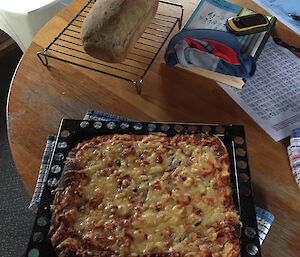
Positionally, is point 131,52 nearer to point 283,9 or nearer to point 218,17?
point 218,17

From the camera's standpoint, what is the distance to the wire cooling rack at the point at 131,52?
1087 millimetres

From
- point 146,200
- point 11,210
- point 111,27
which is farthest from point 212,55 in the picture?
point 11,210

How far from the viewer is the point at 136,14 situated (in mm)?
971

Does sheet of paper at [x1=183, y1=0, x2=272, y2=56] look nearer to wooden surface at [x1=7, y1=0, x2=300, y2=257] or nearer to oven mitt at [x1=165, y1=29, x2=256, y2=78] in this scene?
oven mitt at [x1=165, y1=29, x2=256, y2=78]

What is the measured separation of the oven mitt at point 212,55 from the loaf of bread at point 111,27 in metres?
0.17

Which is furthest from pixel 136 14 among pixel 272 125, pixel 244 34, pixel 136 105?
pixel 272 125

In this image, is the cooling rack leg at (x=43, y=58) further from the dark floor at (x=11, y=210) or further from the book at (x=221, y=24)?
the dark floor at (x=11, y=210)

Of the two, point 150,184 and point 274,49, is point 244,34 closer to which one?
point 274,49

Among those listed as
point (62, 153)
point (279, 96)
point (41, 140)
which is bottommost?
point (41, 140)

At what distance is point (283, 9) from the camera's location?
1408 millimetres

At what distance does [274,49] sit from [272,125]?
387mm

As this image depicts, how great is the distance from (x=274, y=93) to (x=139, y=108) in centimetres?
46

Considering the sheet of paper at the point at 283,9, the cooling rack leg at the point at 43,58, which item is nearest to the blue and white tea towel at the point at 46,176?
the cooling rack leg at the point at 43,58

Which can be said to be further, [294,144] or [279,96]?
[279,96]
